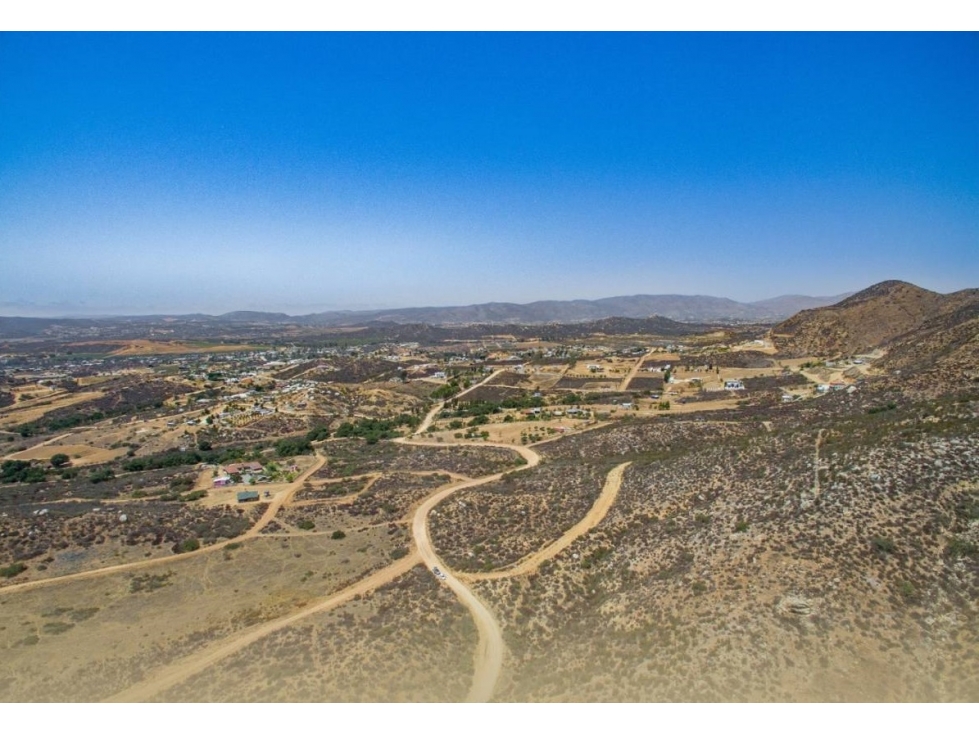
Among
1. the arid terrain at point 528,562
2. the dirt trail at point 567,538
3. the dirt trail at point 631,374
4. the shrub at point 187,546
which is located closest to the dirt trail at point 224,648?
the arid terrain at point 528,562

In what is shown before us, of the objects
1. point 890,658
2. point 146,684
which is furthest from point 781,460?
point 146,684

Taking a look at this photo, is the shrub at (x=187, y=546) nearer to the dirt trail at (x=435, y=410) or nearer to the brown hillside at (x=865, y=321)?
the dirt trail at (x=435, y=410)

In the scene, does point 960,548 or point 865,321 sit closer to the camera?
point 960,548

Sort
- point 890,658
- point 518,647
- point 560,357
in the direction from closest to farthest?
point 890,658 → point 518,647 → point 560,357

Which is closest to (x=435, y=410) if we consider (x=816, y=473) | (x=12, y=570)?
(x=12, y=570)

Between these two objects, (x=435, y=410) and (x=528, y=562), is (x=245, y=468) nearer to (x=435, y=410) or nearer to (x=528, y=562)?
(x=528, y=562)

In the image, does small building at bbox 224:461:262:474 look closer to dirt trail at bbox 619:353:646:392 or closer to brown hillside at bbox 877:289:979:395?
dirt trail at bbox 619:353:646:392

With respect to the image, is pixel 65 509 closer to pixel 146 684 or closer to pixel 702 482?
pixel 146 684
